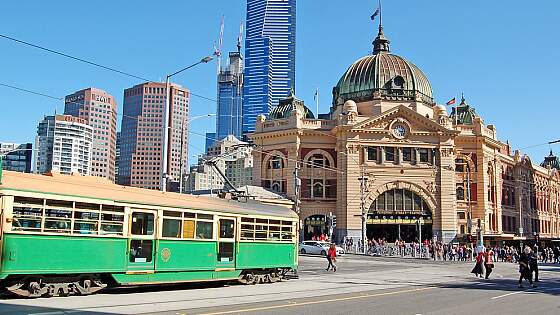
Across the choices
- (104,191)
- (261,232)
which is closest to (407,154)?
(261,232)

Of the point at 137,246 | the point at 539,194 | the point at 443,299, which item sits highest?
the point at 539,194

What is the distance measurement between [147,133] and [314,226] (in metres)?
21.6

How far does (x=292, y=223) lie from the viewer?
24.2 metres

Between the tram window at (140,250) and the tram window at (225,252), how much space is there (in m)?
3.04

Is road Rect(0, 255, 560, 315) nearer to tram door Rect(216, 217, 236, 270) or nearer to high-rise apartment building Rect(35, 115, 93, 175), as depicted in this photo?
tram door Rect(216, 217, 236, 270)

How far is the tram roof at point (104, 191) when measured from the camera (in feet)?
48.9

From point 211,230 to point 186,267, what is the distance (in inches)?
63.7

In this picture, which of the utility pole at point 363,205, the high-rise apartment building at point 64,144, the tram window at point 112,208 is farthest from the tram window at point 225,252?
the high-rise apartment building at point 64,144

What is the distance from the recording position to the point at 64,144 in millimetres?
84062

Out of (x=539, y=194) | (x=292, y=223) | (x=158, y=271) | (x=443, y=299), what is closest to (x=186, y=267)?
(x=158, y=271)

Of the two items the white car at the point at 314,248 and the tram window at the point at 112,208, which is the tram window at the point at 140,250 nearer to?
the tram window at the point at 112,208

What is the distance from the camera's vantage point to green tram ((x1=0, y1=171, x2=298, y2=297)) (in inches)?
576

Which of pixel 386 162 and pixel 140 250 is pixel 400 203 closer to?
pixel 386 162

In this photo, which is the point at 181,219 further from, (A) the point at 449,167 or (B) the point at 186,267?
(A) the point at 449,167
